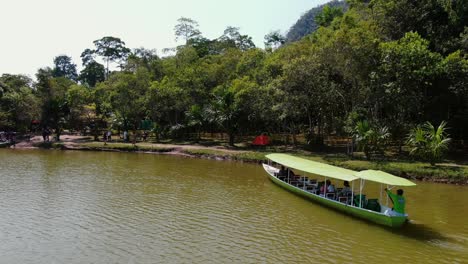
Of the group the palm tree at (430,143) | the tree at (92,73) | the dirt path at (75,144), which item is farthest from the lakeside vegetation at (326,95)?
the tree at (92,73)

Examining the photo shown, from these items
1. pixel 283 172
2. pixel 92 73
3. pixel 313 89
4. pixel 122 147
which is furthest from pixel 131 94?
pixel 92 73

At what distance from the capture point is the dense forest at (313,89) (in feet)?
120

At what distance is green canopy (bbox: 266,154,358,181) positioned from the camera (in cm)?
2055

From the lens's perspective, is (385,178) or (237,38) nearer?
(385,178)

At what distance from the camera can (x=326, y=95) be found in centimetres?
4022

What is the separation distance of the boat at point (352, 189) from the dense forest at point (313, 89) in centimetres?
1150

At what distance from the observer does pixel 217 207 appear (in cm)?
2159

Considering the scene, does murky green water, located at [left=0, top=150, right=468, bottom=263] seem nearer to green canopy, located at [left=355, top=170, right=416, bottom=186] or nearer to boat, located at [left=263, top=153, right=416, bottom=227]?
boat, located at [left=263, top=153, right=416, bottom=227]

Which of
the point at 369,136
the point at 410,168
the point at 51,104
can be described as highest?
the point at 51,104

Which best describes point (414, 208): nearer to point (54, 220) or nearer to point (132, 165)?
point (54, 220)

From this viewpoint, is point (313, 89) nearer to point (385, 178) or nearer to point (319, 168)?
point (319, 168)

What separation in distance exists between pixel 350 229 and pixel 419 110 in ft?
80.5

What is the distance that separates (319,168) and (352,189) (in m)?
2.97

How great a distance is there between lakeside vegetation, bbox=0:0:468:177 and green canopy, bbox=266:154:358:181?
334 inches
